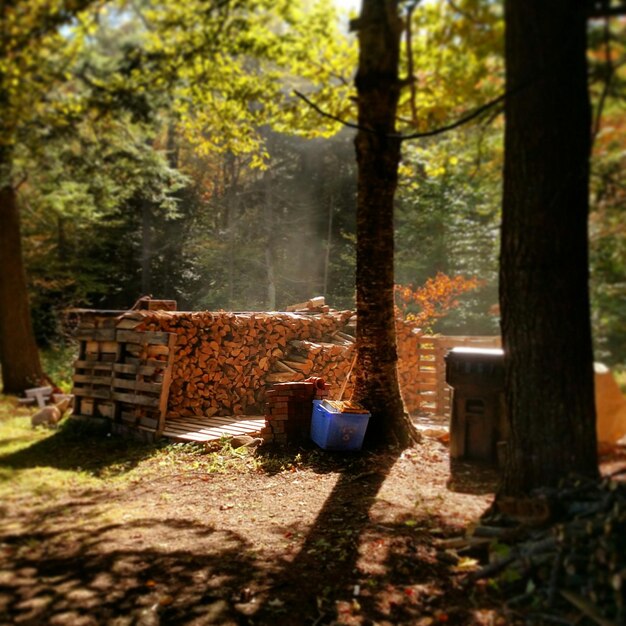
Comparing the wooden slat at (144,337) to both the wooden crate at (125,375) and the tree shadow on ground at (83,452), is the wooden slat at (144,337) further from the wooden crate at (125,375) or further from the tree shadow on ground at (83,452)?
the tree shadow on ground at (83,452)

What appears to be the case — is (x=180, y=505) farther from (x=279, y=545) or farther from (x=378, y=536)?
(x=378, y=536)

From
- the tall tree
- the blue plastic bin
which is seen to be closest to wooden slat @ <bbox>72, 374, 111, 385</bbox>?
the tall tree

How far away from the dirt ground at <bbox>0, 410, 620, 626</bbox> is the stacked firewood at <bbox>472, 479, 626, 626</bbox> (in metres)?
0.17

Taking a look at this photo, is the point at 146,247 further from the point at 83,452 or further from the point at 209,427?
the point at 83,452

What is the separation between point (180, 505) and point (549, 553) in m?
3.13

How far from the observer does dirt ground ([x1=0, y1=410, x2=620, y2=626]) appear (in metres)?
2.85

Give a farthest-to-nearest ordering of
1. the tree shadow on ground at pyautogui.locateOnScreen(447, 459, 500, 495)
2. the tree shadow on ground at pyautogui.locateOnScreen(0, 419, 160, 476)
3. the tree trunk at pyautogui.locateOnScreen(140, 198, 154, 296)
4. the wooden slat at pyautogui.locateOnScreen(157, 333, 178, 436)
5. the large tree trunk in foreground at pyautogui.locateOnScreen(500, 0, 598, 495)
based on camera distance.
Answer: the tree trunk at pyautogui.locateOnScreen(140, 198, 154, 296) < the wooden slat at pyautogui.locateOnScreen(157, 333, 178, 436) < the tree shadow on ground at pyautogui.locateOnScreen(0, 419, 160, 476) < the tree shadow on ground at pyautogui.locateOnScreen(447, 459, 500, 495) < the large tree trunk in foreground at pyautogui.locateOnScreen(500, 0, 598, 495)

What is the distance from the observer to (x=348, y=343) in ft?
31.7

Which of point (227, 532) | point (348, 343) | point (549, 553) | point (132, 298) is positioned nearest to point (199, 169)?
point (132, 298)

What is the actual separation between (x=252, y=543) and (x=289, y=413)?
2.49 metres

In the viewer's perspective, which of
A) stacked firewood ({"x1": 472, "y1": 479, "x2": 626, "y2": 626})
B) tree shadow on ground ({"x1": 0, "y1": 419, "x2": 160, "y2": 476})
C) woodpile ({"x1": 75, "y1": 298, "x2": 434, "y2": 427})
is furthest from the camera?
woodpile ({"x1": 75, "y1": 298, "x2": 434, "y2": 427})

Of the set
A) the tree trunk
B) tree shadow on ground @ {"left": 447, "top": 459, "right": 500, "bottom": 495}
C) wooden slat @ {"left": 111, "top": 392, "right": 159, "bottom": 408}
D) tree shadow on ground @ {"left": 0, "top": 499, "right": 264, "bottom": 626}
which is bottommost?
tree shadow on ground @ {"left": 0, "top": 499, "right": 264, "bottom": 626}

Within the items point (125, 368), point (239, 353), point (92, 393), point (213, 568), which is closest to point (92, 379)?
point (92, 393)

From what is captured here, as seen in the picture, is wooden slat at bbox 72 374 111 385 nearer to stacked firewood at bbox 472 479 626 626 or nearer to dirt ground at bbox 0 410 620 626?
dirt ground at bbox 0 410 620 626
